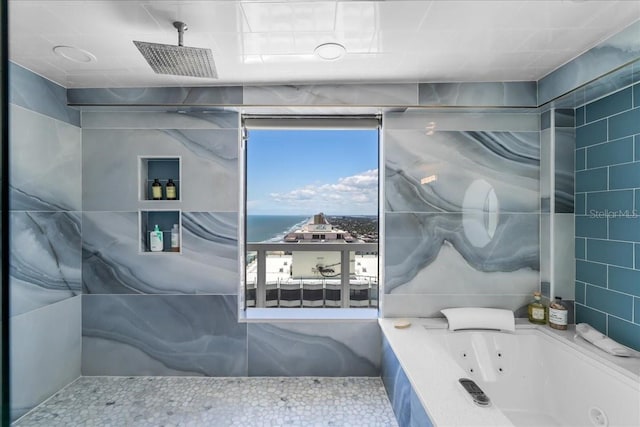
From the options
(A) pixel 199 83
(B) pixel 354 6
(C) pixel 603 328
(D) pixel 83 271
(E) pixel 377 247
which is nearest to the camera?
(B) pixel 354 6

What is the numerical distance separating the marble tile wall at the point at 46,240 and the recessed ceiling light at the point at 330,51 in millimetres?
1542

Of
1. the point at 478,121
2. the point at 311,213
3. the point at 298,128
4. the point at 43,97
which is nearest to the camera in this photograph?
the point at 43,97

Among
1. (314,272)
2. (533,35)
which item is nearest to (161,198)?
(314,272)

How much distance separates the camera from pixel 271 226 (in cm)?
259

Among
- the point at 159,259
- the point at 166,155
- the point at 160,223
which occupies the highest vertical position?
the point at 166,155

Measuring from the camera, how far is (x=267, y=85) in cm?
198

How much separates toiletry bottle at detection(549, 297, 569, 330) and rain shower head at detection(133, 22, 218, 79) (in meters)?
2.43

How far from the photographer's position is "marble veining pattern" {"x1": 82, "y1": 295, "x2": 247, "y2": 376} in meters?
2.08

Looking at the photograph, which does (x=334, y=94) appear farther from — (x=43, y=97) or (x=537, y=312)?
(x=537, y=312)

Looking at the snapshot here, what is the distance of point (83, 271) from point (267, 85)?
1.78m

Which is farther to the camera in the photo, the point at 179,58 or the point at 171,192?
the point at 171,192

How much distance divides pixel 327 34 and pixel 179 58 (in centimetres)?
68

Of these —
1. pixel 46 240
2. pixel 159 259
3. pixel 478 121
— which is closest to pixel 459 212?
pixel 478 121

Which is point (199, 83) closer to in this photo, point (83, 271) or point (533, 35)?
point (83, 271)
